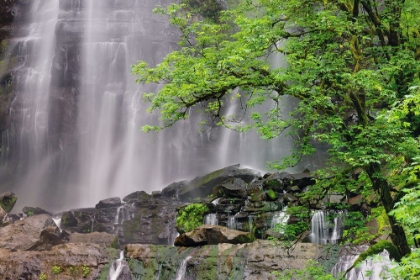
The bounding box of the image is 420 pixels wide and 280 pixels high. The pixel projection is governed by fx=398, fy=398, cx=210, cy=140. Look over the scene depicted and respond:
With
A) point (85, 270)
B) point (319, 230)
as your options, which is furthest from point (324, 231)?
point (85, 270)

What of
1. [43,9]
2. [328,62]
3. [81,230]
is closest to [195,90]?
[328,62]

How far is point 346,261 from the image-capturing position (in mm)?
10547

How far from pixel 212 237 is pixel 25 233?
8.55 metres

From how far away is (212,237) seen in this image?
1317 centimetres

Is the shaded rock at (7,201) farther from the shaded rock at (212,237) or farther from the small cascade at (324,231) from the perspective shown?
the small cascade at (324,231)

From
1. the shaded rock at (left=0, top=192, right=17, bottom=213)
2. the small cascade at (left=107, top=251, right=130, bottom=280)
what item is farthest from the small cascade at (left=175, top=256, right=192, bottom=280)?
the shaded rock at (left=0, top=192, right=17, bottom=213)

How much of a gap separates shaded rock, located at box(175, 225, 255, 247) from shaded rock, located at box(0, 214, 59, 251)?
22.1 ft

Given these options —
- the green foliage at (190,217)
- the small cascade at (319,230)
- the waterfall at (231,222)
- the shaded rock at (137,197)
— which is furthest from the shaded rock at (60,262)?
the shaded rock at (137,197)

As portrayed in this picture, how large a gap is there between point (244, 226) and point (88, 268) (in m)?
6.11

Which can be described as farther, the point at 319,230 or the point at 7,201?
the point at 7,201

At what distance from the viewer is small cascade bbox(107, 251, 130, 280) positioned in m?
12.9

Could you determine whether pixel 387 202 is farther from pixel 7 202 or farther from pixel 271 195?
pixel 7 202

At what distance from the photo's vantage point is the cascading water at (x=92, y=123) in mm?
30797

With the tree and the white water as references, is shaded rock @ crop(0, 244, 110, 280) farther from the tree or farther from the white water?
Answer: the tree
